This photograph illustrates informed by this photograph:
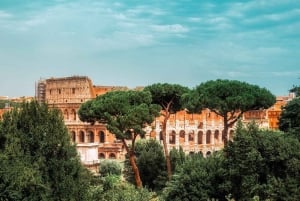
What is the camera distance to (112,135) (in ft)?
171

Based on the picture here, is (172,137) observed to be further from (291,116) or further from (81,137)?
(291,116)

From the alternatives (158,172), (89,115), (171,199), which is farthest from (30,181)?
(158,172)

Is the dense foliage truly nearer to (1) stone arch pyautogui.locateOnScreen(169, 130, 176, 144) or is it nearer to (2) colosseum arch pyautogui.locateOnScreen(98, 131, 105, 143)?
(1) stone arch pyautogui.locateOnScreen(169, 130, 176, 144)

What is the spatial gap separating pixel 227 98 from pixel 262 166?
26.7 feet

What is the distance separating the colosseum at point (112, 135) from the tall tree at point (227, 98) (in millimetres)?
24649

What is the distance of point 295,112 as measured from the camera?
1052 inches

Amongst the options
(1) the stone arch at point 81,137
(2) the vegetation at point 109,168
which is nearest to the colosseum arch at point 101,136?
(1) the stone arch at point 81,137

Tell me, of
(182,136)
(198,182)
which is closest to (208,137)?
(182,136)

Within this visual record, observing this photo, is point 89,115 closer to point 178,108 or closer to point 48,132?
point 178,108

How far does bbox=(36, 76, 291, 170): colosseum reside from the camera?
51.3 m

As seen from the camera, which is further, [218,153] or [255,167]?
[218,153]

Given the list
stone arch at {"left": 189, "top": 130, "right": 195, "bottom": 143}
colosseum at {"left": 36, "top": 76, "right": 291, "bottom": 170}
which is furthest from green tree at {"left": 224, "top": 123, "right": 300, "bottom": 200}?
stone arch at {"left": 189, "top": 130, "right": 195, "bottom": 143}

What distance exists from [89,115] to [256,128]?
886 centimetres

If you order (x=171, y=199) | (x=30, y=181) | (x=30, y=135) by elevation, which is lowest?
(x=171, y=199)
